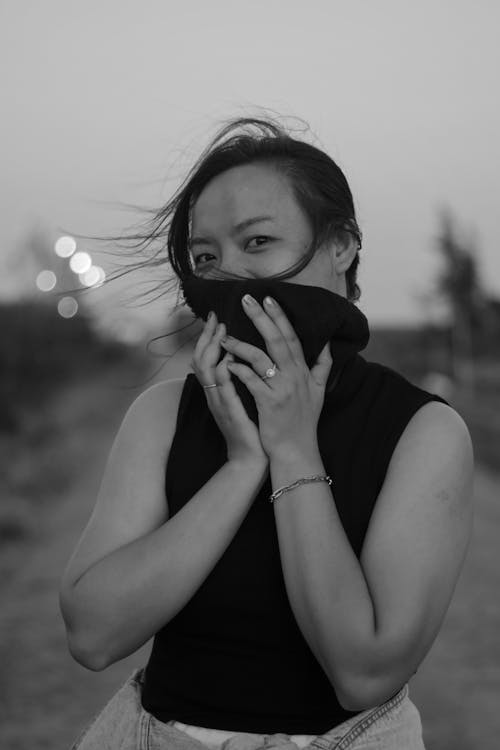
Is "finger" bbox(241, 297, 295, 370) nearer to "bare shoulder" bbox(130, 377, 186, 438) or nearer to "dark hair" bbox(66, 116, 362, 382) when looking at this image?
"dark hair" bbox(66, 116, 362, 382)

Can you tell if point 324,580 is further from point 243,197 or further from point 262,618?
point 243,197

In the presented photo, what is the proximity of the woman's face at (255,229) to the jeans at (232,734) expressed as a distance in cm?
92

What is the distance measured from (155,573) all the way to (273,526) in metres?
Answer: 0.26

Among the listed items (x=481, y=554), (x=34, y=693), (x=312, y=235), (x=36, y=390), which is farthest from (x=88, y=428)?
(x=312, y=235)

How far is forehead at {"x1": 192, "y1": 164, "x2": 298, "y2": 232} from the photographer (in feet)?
6.95

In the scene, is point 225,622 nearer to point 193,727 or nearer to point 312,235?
point 193,727

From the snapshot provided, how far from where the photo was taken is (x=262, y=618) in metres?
1.91

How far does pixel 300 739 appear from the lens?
1853 millimetres

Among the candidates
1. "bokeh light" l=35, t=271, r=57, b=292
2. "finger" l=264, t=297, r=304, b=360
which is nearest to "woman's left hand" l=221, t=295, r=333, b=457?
"finger" l=264, t=297, r=304, b=360

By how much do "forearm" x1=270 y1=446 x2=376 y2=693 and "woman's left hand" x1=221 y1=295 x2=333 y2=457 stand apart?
0.23ft

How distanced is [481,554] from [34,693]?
490 centimetres

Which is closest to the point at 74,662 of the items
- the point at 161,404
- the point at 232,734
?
the point at 161,404

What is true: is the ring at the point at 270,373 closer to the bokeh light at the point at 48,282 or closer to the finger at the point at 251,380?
the finger at the point at 251,380

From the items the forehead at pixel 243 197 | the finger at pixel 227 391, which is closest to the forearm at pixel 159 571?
the finger at pixel 227 391
